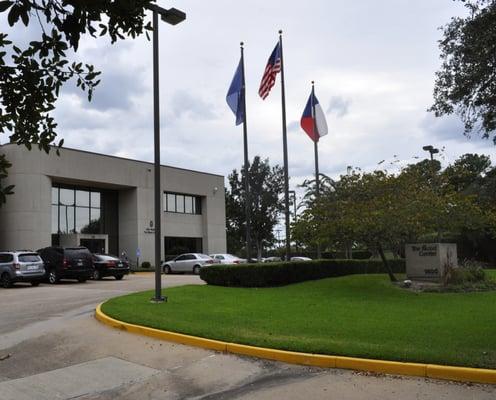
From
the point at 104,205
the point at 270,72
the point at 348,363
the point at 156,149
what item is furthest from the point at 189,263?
the point at 348,363

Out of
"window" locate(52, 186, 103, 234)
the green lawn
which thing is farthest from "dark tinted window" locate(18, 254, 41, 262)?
"window" locate(52, 186, 103, 234)

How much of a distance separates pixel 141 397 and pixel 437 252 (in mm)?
15639

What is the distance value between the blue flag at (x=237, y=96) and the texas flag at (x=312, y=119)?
5307mm

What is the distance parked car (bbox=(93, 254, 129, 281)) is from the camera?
1155 inches

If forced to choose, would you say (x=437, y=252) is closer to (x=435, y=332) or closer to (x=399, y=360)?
(x=435, y=332)

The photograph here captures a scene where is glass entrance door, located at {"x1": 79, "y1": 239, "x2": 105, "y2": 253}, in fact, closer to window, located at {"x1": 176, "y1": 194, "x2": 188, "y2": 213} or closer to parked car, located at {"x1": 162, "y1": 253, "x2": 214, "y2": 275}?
parked car, located at {"x1": 162, "y1": 253, "x2": 214, "y2": 275}

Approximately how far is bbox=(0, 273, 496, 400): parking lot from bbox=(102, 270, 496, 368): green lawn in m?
0.63

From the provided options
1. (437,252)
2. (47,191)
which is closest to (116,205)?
(47,191)

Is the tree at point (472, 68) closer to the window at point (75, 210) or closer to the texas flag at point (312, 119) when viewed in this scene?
the texas flag at point (312, 119)

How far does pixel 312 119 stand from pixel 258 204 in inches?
1457

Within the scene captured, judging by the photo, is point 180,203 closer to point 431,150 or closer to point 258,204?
point 258,204

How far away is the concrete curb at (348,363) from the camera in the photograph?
274 inches

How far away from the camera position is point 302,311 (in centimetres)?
1316

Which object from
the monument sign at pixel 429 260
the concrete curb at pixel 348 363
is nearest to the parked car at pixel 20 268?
the monument sign at pixel 429 260
